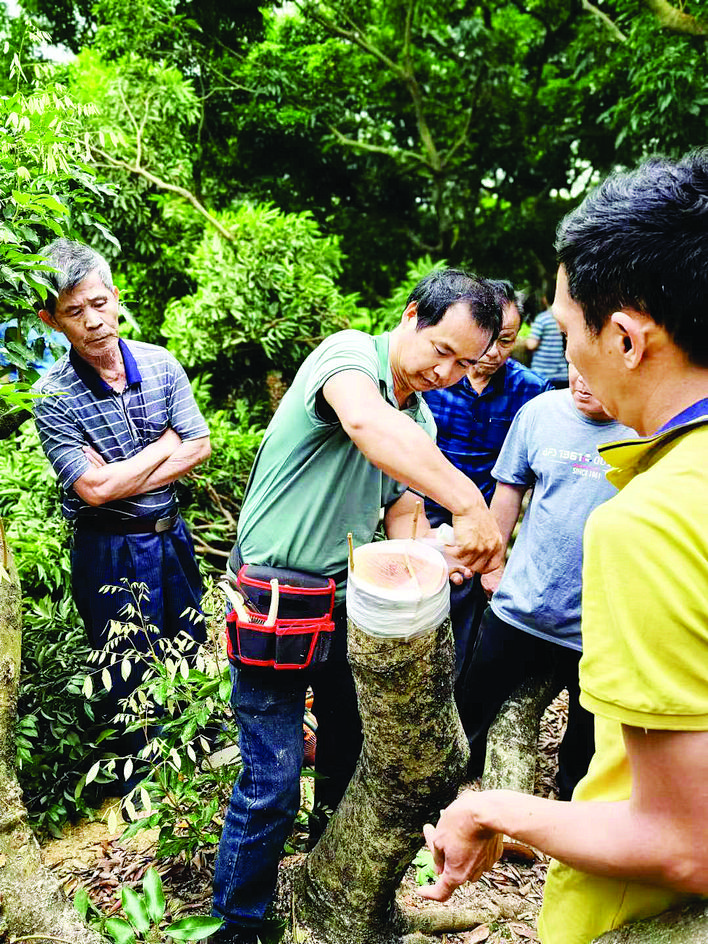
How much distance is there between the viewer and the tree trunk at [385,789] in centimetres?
157

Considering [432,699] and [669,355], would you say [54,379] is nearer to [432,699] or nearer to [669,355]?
[432,699]

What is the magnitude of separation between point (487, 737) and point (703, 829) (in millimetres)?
2063

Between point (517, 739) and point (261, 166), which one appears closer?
point (517, 739)

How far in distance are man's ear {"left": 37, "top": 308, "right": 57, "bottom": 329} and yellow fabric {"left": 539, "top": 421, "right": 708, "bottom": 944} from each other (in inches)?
100

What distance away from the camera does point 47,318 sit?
9.26 feet

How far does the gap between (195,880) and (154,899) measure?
2.46ft

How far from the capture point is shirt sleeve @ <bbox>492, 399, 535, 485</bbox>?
2.74 meters

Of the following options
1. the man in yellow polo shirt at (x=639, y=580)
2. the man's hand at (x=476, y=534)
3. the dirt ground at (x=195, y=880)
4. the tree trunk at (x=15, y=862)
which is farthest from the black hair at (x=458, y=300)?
the dirt ground at (x=195, y=880)

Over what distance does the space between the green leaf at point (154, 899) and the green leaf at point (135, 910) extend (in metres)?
0.02

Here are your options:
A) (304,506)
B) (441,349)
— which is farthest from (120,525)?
(441,349)

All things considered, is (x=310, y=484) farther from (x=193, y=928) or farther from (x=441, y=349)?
(x=193, y=928)

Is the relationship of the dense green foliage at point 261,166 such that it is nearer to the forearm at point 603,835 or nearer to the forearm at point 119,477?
the forearm at point 119,477

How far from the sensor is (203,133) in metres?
8.28

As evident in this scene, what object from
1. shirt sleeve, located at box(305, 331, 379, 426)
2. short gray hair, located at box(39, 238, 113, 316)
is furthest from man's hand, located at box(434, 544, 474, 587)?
short gray hair, located at box(39, 238, 113, 316)
